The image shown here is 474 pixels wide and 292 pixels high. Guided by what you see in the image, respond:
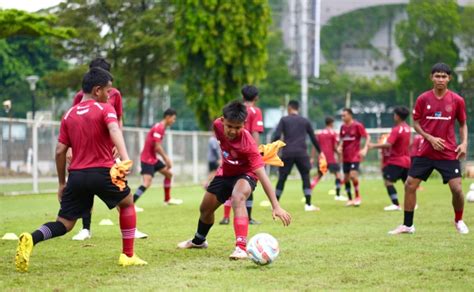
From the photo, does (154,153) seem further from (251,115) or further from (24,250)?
(24,250)

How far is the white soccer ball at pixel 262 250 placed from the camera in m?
8.80

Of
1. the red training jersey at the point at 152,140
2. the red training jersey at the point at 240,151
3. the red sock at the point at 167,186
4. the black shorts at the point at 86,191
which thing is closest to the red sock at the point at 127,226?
the black shorts at the point at 86,191

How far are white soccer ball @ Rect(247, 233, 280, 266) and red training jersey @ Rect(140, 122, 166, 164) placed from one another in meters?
10.2

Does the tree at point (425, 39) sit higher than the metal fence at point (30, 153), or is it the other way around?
the tree at point (425, 39)

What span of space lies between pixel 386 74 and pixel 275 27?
32.7 ft

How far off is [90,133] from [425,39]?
1478 inches

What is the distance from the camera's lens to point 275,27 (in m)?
78.8

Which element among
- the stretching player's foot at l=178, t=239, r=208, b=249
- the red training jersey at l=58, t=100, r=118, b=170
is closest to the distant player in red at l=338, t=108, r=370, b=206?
the stretching player's foot at l=178, t=239, r=208, b=249

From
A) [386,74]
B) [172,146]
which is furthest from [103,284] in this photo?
[386,74]

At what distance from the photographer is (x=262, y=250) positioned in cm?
880

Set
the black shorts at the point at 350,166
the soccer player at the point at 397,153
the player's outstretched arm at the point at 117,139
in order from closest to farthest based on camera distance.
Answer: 1. the player's outstretched arm at the point at 117,139
2. the soccer player at the point at 397,153
3. the black shorts at the point at 350,166

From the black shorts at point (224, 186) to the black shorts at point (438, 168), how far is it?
A: 115 inches

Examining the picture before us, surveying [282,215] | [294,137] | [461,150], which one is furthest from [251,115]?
[282,215]

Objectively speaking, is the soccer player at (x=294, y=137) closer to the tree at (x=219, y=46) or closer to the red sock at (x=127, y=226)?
the red sock at (x=127, y=226)
